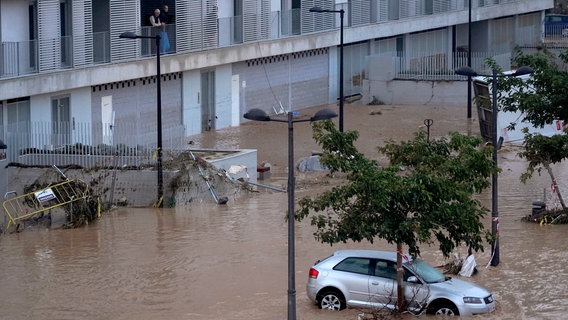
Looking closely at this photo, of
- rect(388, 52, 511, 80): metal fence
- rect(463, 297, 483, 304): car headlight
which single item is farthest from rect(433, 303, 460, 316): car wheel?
rect(388, 52, 511, 80): metal fence

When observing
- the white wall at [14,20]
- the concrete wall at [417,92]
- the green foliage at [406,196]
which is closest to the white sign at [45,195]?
the white wall at [14,20]

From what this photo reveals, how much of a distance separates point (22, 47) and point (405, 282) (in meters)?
20.0

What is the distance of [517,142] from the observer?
47.2m

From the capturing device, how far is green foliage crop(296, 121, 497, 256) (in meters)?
22.8

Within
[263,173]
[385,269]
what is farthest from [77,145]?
[385,269]

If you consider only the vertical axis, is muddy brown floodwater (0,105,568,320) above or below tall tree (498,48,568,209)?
below

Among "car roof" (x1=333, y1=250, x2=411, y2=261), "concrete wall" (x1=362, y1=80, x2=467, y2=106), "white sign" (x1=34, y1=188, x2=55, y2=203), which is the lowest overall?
"car roof" (x1=333, y1=250, x2=411, y2=261)

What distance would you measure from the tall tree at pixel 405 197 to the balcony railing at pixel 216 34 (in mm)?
17860

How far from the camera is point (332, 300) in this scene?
23281mm

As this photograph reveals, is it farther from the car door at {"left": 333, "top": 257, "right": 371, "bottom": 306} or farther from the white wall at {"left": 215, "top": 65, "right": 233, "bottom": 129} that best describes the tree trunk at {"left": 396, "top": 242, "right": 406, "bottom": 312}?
the white wall at {"left": 215, "top": 65, "right": 233, "bottom": 129}

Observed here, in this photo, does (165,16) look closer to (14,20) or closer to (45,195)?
(14,20)

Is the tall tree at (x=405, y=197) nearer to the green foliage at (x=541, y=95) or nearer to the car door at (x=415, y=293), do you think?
the car door at (x=415, y=293)

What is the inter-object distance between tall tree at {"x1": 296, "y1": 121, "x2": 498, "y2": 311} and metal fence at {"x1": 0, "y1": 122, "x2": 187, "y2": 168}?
13382 millimetres

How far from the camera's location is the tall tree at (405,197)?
22.8 metres
